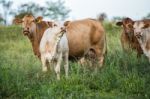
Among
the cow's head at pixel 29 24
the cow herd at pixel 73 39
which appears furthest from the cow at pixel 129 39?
the cow's head at pixel 29 24

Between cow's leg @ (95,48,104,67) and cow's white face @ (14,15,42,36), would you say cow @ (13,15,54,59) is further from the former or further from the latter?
cow's leg @ (95,48,104,67)

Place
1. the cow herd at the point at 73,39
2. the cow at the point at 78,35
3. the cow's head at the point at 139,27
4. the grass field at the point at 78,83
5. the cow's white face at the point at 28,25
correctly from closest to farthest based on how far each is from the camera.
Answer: the grass field at the point at 78,83 < the cow herd at the point at 73,39 < the cow's head at the point at 139,27 < the cow's white face at the point at 28,25 < the cow at the point at 78,35

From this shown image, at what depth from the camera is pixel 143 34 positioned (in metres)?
13.1

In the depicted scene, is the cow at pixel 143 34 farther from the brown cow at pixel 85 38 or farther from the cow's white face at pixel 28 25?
the cow's white face at pixel 28 25

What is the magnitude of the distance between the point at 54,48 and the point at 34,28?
2.08m

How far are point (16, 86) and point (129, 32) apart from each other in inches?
216

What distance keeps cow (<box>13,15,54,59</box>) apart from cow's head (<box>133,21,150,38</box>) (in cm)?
235

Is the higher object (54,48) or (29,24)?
(29,24)

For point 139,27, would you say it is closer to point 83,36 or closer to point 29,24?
point 83,36

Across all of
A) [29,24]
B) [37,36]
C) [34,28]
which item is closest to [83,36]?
[37,36]

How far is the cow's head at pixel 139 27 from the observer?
12992 millimetres

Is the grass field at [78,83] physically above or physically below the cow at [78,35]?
below

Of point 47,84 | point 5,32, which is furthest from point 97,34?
point 5,32

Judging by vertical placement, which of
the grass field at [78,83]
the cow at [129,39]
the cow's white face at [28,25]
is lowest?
the grass field at [78,83]
